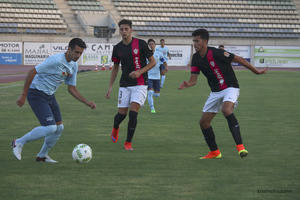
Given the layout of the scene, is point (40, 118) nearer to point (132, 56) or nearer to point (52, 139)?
point (52, 139)

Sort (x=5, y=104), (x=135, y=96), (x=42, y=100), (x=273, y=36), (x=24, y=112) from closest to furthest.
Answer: (x=42, y=100) → (x=135, y=96) → (x=24, y=112) → (x=5, y=104) → (x=273, y=36)

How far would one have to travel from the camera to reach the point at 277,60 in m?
42.5

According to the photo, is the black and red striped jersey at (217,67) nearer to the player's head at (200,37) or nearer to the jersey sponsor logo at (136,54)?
the player's head at (200,37)

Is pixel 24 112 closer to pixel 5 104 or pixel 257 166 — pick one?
pixel 5 104

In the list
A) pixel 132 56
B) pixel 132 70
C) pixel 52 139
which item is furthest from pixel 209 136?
pixel 52 139

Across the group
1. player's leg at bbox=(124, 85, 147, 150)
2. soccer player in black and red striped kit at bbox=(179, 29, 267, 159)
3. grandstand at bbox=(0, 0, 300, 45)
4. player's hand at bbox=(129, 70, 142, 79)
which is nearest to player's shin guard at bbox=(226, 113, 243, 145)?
soccer player in black and red striped kit at bbox=(179, 29, 267, 159)

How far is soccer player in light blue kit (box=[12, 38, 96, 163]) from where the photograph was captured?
620 centimetres

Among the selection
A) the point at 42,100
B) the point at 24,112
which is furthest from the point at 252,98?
the point at 42,100

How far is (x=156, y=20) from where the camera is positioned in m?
48.3

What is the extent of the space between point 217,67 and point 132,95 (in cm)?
164

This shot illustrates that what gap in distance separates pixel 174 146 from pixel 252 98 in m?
9.65

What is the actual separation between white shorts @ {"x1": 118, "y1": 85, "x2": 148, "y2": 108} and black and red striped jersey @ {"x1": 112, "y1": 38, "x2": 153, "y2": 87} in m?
0.08

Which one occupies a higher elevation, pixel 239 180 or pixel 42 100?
pixel 42 100


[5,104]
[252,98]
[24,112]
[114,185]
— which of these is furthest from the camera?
[252,98]
